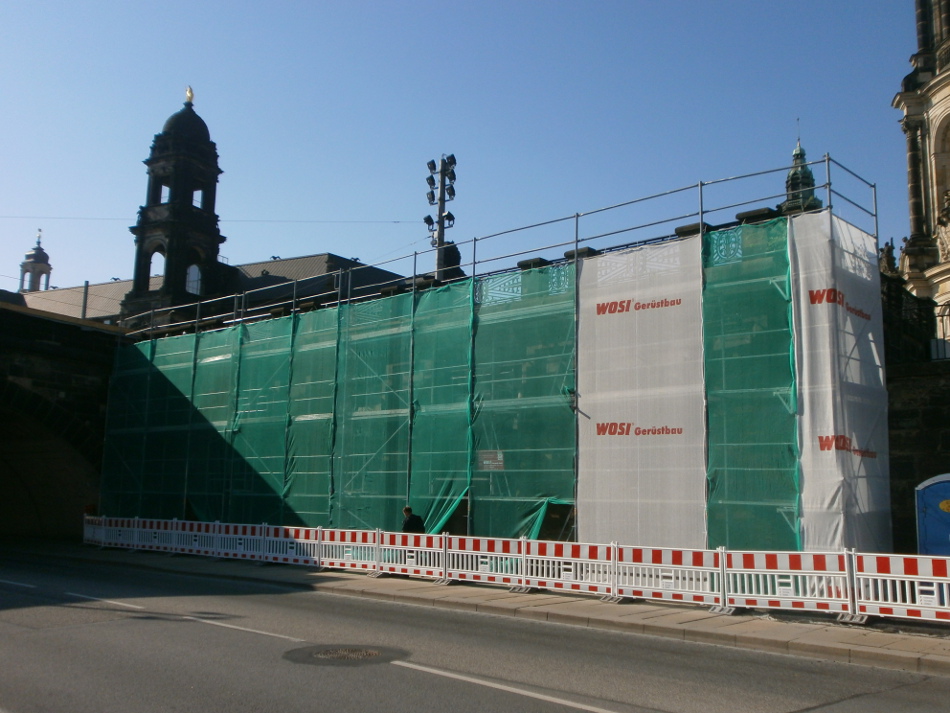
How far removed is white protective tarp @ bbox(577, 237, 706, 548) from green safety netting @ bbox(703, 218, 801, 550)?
283mm

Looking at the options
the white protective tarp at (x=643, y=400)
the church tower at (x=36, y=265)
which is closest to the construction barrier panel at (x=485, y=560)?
the white protective tarp at (x=643, y=400)

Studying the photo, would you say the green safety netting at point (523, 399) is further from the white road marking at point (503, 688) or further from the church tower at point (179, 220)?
the church tower at point (179, 220)

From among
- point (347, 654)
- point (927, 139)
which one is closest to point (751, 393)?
point (347, 654)

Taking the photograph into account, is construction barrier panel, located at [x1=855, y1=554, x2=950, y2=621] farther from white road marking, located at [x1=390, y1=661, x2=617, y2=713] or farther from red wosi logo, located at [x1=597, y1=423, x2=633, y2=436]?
white road marking, located at [x1=390, y1=661, x2=617, y2=713]

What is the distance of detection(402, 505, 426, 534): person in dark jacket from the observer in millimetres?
18031

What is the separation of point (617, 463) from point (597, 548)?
Result: 2270mm

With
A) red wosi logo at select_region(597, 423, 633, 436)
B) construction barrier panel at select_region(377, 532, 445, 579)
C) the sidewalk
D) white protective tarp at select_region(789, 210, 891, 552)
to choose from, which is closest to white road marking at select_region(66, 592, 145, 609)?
the sidewalk

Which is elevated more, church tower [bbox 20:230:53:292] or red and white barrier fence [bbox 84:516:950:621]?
church tower [bbox 20:230:53:292]

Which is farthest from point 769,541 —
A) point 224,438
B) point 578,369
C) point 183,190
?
point 183,190

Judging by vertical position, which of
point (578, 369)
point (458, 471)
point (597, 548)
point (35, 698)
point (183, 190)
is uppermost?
point (183, 190)

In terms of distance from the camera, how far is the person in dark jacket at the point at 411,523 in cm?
1803

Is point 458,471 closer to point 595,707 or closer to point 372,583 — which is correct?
point 372,583

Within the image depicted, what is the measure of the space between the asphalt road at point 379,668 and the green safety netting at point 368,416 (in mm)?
5624

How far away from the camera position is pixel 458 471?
61.4ft
